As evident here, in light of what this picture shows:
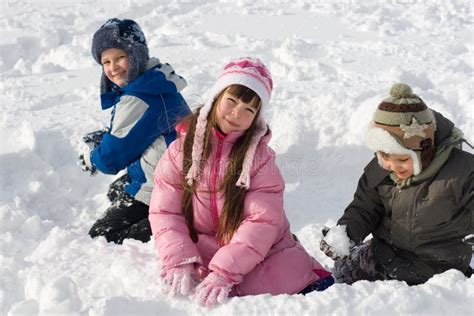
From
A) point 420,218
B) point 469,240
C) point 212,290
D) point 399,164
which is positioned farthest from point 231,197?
point 469,240

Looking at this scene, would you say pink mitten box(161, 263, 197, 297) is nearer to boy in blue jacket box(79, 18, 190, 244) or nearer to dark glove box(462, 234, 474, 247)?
boy in blue jacket box(79, 18, 190, 244)

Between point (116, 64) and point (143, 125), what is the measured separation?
47 centimetres

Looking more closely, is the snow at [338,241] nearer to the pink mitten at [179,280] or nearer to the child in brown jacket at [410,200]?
the child in brown jacket at [410,200]

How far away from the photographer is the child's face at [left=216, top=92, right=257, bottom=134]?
2742 mm

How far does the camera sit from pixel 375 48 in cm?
710

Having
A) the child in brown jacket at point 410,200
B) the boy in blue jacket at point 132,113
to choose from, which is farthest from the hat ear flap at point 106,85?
the child in brown jacket at point 410,200

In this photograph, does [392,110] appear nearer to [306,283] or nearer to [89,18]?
[306,283]

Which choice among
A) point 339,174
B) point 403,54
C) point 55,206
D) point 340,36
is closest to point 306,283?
point 339,174

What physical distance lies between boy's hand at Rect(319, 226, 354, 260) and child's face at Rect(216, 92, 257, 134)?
29.2 inches

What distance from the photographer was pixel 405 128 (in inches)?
105

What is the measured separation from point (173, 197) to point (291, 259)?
0.68 meters

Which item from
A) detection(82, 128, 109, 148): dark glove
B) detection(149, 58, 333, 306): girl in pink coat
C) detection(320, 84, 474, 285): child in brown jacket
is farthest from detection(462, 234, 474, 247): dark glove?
detection(82, 128, 109, 148): dark glove

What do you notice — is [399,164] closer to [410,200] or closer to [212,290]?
[410,200]

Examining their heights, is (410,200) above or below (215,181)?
below
